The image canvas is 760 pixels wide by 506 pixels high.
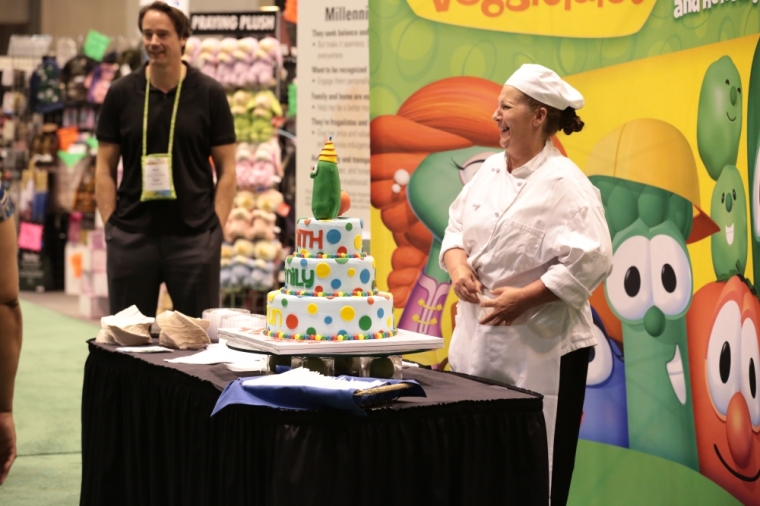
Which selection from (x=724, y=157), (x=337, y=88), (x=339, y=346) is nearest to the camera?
(x=339, y=346)

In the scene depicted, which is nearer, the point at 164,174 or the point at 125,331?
the point at 125,331

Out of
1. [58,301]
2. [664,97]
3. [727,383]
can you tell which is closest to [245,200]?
[664,97]

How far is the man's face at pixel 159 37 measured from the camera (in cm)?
415

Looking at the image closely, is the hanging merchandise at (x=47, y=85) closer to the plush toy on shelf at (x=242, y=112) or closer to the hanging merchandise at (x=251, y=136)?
the hanging merchandise at (x=251, y=136)

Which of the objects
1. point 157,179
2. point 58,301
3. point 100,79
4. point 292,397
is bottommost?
point 58,301

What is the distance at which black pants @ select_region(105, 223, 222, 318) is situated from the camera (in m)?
4.13

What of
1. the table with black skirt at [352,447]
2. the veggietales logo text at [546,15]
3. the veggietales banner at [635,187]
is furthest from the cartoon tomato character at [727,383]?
the table with black skirt at [352,447]

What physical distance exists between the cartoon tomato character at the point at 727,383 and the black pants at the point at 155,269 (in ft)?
6.08

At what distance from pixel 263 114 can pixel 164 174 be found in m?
3.00

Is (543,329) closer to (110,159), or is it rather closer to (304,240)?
(304,240)

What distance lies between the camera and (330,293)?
2625mm

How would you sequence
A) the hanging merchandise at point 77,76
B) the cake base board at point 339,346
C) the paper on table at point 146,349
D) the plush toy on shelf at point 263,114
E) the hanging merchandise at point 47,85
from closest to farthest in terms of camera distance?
the cake base board at point 339,346, the paper on table at point 146,349, the plush toy on shelf at point 263,114, the hanging merchandise at point 77,76, the hanging merchandise at point 47,85

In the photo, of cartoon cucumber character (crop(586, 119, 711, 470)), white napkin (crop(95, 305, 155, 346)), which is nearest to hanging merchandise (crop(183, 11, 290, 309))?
cartoon cucumber character (crop(586, 119, 711, 470))

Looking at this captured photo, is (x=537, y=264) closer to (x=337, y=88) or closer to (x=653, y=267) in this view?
(x=653, y=267)
